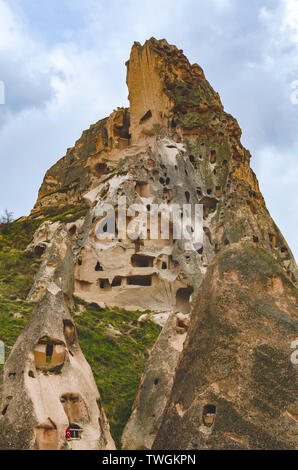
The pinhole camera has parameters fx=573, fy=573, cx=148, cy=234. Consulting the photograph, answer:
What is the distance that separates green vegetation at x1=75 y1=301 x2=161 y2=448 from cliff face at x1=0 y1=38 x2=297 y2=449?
1.25 metres

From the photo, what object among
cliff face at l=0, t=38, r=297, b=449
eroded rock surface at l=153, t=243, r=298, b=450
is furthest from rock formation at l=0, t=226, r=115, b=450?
eroded rock surface at l=153, t=243, r=298, b=450

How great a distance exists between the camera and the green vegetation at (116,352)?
1923 cm

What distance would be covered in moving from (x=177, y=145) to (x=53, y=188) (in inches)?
797

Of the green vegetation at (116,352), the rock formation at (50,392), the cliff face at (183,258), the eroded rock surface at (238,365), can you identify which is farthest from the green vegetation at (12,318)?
the eroded rock surface at (238,365)

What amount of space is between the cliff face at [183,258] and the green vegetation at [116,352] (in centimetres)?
125

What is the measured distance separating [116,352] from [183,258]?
11.8 metres

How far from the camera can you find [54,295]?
15.8 metres

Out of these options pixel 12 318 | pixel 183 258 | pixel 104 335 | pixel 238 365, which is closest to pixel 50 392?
pixel 238 365

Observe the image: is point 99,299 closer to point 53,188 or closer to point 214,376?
point 214,376

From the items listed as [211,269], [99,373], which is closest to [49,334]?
[211,269]

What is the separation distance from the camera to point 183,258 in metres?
35.6

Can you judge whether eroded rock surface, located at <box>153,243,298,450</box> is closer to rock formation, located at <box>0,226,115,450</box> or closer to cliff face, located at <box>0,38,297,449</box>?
cliff face, located at <box>0,38,297,449</box>

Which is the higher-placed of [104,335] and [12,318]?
[12,318]

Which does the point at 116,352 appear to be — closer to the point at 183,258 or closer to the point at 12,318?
the point at 12,318
